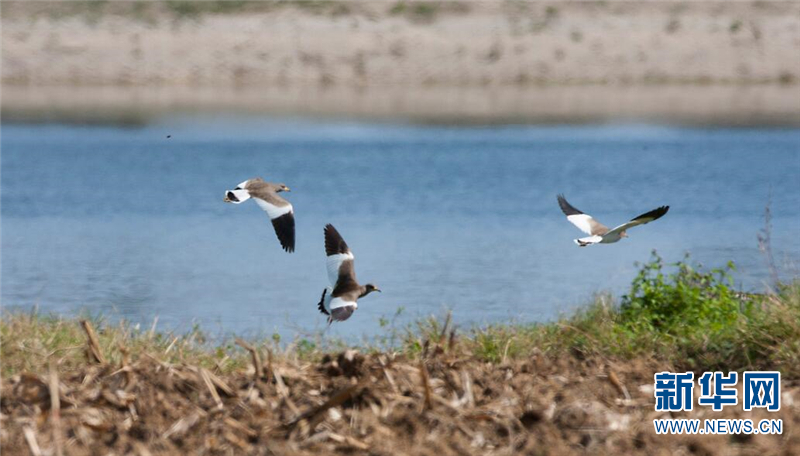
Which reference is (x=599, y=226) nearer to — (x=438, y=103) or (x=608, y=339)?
(x=608, y=339)

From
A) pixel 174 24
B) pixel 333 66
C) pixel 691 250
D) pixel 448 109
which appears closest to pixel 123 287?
pixel 691 250

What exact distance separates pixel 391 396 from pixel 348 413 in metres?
0.23

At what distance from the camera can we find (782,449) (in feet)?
16.1

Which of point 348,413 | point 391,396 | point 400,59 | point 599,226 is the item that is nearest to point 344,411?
point 348,413

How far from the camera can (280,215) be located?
28.0ft

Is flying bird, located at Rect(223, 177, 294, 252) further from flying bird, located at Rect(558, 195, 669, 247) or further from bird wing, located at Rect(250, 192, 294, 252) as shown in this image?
flying bird, located at Rect(558, 195, 669, 247)

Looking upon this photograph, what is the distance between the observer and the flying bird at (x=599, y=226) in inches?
299

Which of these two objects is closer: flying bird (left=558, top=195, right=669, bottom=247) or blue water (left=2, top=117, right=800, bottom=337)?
flying bird (left=558, top=195, right=669, bottom=247)

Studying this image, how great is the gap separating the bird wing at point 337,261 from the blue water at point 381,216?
249 cm

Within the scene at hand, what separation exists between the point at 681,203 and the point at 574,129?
616 inches

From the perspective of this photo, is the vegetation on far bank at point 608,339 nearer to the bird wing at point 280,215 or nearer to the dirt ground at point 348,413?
the dirt ground at point 348,413

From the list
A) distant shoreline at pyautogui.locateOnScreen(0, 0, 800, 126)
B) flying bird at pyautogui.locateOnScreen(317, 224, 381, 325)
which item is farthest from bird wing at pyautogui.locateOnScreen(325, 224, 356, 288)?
distant shoreline at pyautogui.locateOnScreen(0, 0, 800, 126)

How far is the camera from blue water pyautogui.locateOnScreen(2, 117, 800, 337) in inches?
512

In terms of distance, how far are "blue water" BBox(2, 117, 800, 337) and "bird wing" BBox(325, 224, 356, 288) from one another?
2491 millimetres
